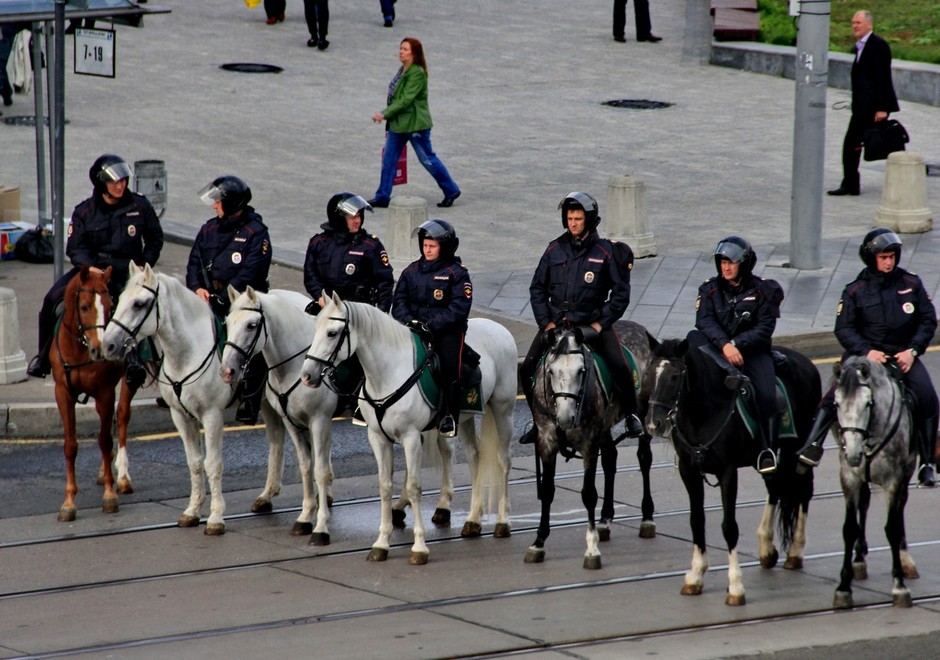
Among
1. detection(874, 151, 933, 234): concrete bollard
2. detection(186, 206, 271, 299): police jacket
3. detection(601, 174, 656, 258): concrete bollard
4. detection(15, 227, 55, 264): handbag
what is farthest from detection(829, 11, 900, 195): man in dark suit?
detection(186, 206, 271, 299): police jacket

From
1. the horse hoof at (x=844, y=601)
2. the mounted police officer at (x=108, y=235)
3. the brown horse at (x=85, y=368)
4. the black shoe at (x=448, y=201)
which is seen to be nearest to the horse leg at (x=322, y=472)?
the brown horse at (x=85, y=368)

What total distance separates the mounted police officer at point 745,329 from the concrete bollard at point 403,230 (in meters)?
8.47

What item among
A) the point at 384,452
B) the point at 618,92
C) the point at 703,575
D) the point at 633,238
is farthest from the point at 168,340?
the point at 618,92

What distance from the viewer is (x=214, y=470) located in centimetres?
1212

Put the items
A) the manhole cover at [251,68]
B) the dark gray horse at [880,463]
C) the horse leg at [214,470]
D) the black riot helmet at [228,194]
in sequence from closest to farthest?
1. the dark gray horse at [880,463]
2. the horse leg at [214,470]
3. the black riot helmet at [228,194]
4. the manhole cover at [251,68]

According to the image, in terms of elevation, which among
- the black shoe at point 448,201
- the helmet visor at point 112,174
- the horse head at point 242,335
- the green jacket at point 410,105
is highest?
the green jacket at point 410,105

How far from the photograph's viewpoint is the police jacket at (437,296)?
461 inches

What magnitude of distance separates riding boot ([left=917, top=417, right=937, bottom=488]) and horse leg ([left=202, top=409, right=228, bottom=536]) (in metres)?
4.88

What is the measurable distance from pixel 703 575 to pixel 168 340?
415 centimetres

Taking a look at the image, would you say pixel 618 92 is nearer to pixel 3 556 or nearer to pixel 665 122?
pixel 665 122

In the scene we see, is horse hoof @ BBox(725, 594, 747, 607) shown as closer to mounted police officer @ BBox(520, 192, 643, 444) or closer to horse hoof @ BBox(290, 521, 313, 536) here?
mounted police officer @ BBox(520, 192, 643, 444)

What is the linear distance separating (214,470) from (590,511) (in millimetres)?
2847

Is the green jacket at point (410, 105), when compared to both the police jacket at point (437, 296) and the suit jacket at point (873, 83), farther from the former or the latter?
the police jacket at point (437, 296)

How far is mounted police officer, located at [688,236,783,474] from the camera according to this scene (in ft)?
35.1
